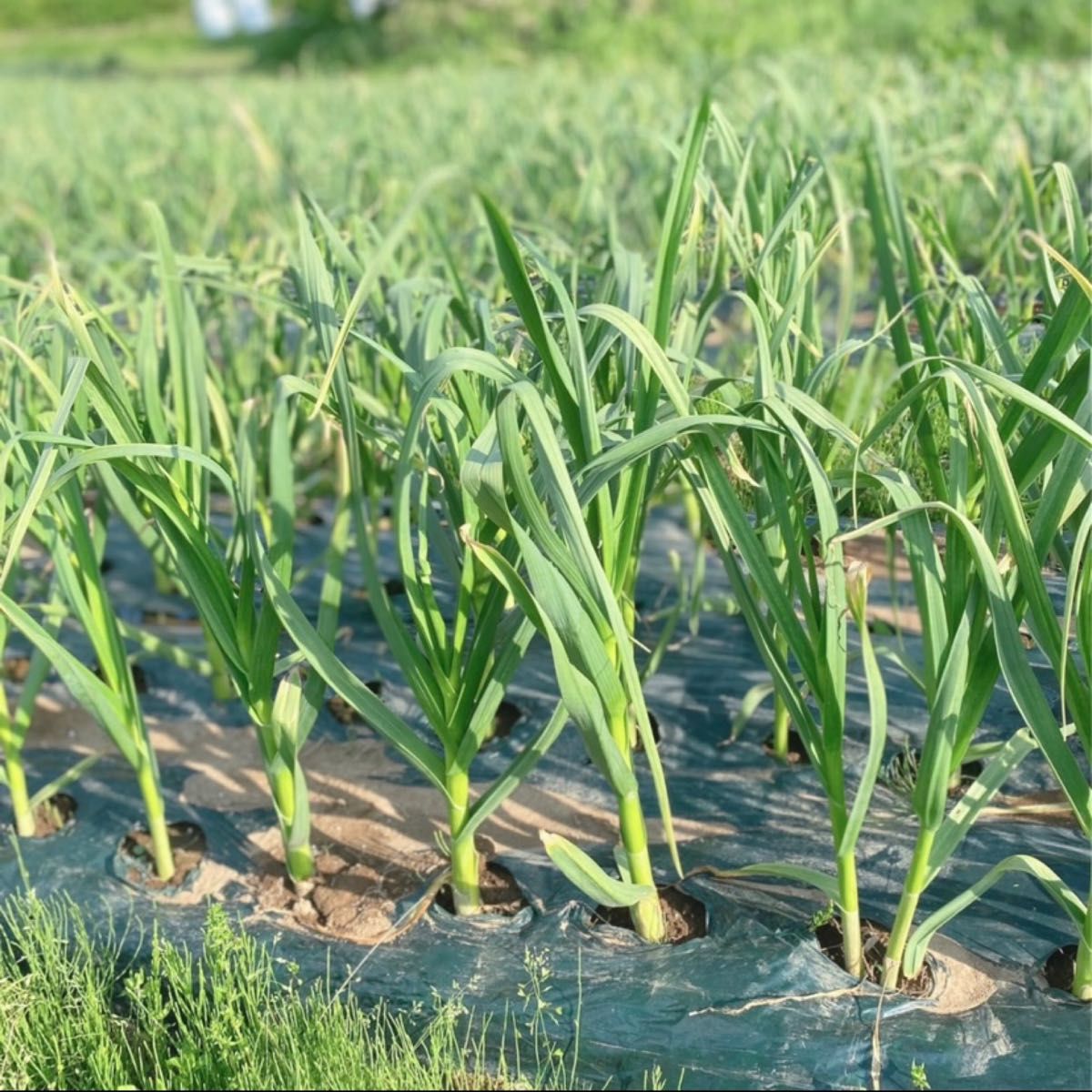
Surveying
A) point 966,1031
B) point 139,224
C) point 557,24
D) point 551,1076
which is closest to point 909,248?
point 966,1031

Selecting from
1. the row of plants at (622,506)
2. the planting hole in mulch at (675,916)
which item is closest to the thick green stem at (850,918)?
the row of plants at (622,506)

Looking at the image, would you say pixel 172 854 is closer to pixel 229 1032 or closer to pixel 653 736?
pixel 229 1032

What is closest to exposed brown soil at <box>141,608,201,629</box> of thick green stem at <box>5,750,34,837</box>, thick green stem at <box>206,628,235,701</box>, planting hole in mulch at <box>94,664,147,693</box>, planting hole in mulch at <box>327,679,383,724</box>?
planting hole in mulch at <box>94,664,147,693</box>

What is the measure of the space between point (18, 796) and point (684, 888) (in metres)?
0.96

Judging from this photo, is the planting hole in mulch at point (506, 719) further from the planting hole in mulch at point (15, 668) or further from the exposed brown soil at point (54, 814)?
the planting hole in mulch at point (15, 668)

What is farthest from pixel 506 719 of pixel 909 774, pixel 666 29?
pixel 666 29

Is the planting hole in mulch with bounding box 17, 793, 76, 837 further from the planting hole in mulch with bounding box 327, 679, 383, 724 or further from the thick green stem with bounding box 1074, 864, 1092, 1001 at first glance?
the thick green stem with bounding box 1074, 864, 1092, 1001

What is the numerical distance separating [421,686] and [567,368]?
407mm

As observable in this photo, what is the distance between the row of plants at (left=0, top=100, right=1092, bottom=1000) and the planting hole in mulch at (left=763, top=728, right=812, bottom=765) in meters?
0.08

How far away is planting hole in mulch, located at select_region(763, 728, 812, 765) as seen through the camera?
1.80 m

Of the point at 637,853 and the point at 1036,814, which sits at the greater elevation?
the point at 637,853

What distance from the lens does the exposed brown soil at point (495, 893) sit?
1571 mm

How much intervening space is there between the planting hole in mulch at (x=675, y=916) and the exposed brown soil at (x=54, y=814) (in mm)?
833

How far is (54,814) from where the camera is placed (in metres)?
1.84
